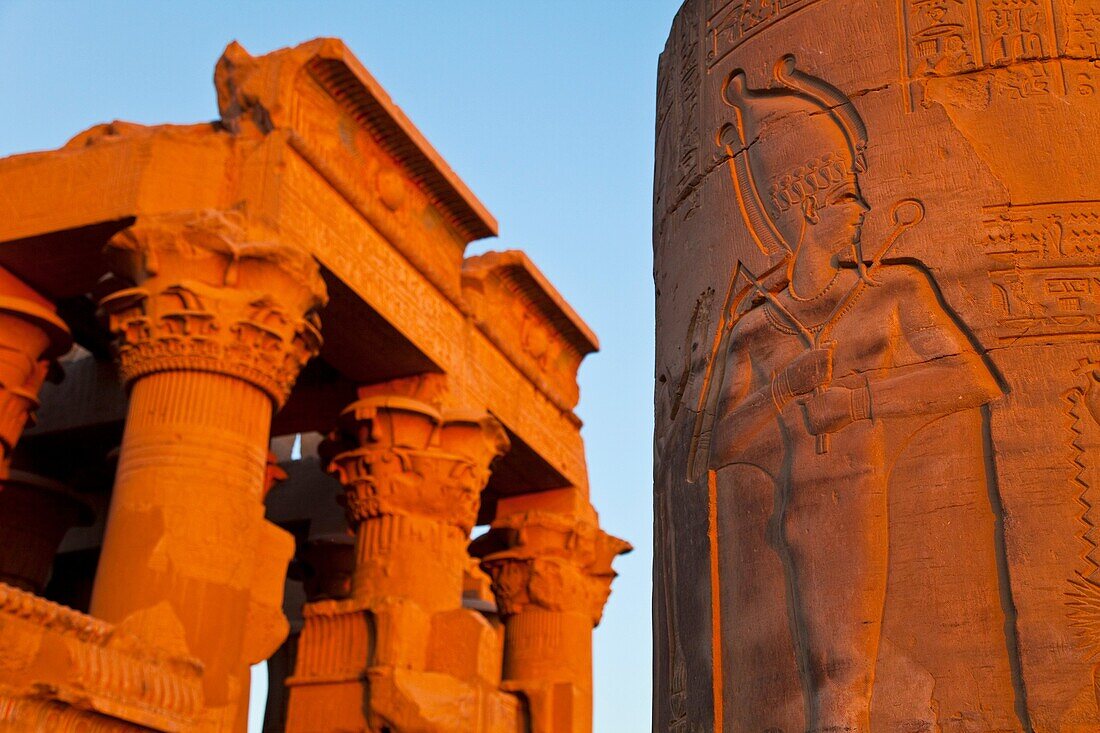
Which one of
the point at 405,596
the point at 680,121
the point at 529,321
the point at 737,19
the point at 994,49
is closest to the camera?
the point at 994,49

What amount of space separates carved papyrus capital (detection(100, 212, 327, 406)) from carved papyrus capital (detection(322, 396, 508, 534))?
2392mm

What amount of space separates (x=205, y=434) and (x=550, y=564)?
6729 mm

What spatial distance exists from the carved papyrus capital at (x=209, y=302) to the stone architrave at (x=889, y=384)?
739cm

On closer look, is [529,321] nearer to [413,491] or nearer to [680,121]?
[413,491]

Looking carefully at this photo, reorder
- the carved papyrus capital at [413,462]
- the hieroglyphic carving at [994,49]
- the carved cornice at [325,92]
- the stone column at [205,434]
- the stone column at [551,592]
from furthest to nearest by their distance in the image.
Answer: the stone column at [551,592] → the carved papyrus capital at [413,462] → the carved cornice at [325,92] → the stone column at [205,434] → the hieroglyphic carving at [994,49]

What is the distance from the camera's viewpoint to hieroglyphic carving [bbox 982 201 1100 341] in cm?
339

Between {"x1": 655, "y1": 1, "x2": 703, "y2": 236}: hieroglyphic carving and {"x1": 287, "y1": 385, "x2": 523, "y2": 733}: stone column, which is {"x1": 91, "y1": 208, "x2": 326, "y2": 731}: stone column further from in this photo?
{"x1": 655, "y1": 1, "x2": 703, "y2": 236}: hieroglyphic carving

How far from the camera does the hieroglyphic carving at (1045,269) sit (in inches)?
133

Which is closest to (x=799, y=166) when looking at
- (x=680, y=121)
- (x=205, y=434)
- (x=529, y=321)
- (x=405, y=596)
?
(x=680, y=121)

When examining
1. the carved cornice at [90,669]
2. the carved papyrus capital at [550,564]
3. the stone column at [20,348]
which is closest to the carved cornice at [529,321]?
the carved papyrus capital at [550,564]

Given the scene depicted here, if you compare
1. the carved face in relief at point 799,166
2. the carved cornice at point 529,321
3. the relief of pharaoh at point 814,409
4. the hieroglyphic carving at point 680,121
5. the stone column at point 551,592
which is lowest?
the relief of pharaoh at point 814,409

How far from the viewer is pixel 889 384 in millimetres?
3494

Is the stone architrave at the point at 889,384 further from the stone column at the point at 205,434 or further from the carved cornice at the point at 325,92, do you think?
the carved cornice at the point at 325,92

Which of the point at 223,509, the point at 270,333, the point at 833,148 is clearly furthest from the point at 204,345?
the point at 833,148
